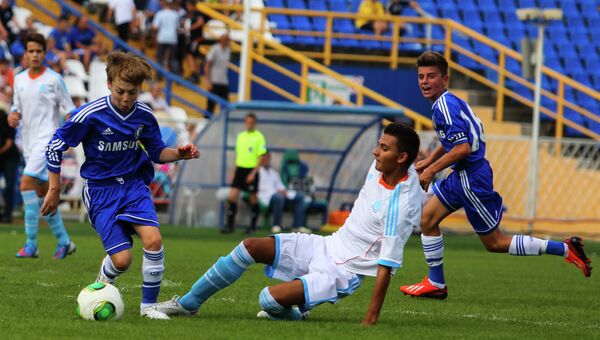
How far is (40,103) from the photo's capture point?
11.9 meters

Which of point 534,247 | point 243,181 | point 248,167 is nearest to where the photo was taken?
point 534,247

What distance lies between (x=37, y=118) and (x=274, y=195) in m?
8.33

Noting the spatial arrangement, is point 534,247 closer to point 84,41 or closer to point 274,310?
point 274,310

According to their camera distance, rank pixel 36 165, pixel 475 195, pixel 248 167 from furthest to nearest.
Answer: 1. pixel 248 167
2. pixel 36 165
3. pixel 475 195

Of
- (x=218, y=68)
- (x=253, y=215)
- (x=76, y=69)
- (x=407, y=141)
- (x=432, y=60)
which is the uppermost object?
(x=432, y=60)

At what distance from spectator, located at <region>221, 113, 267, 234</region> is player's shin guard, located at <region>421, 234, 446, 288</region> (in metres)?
9.78

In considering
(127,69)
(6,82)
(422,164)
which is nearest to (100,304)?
(127,69)

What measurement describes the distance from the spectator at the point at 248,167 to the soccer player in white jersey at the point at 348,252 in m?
12.1

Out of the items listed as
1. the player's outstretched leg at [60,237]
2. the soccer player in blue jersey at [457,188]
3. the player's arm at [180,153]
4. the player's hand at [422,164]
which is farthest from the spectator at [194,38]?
the player's arm at [180,153]

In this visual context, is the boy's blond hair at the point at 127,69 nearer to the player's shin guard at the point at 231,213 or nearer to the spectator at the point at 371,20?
the player's shin guard at the point at 231,213

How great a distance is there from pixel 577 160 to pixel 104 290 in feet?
52.9

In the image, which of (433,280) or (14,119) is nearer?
(433,280)

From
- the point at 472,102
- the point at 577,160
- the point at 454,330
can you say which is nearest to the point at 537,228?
the point at 577,160

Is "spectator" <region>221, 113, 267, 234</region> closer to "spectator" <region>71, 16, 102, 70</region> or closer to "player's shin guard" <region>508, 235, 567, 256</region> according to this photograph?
"spectator" <region>71, 16, 102, 70</region>
